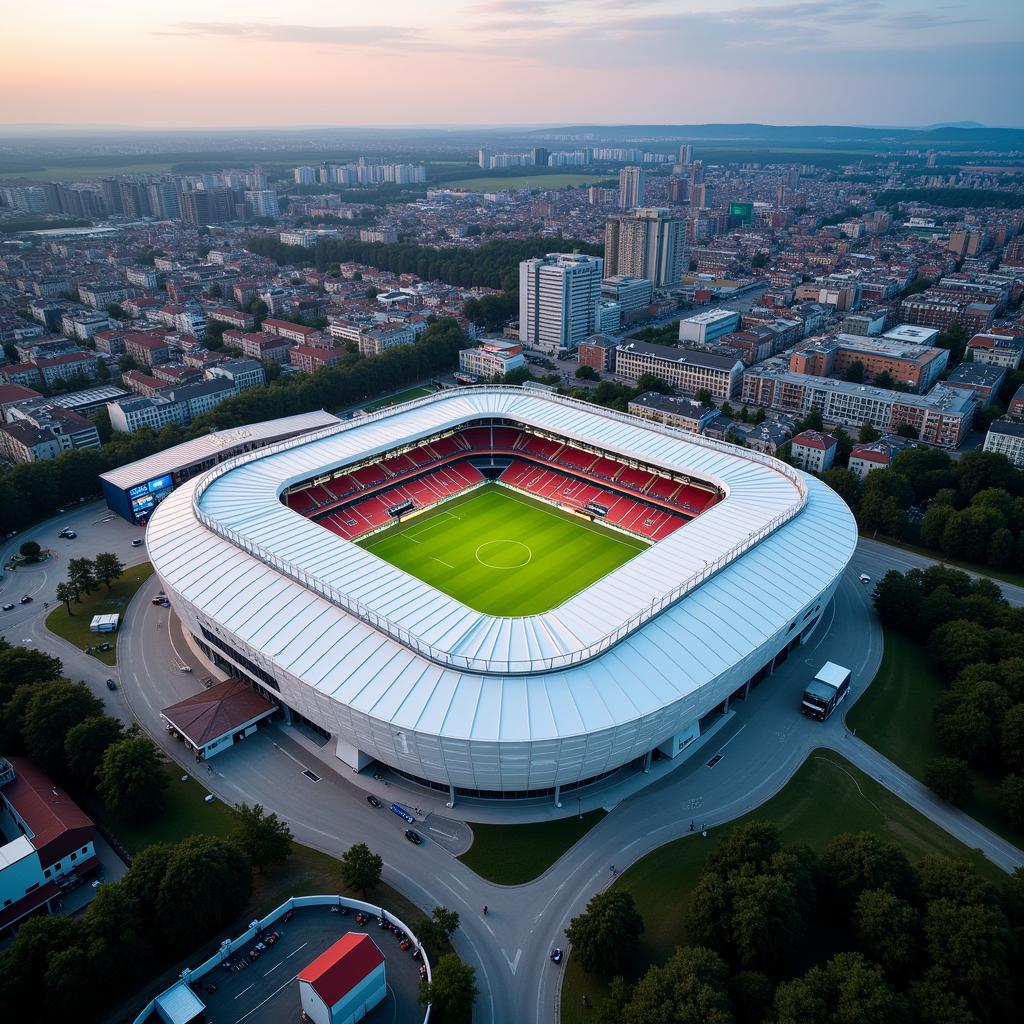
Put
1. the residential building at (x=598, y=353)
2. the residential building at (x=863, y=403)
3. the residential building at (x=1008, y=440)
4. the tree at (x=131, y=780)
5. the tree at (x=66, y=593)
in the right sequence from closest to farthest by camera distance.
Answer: the tree at (x=131, y=780), the tree at (x=66, y=593), the residential building at (x=1008, y=440), the residential building at (x=863, y=403), the residential building at (x=598, y=353)

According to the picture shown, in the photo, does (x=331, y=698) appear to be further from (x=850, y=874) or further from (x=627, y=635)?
(x=850, y=874)

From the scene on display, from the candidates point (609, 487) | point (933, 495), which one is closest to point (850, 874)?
point (609, 487)

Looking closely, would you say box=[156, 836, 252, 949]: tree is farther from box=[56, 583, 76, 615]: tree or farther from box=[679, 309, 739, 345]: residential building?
box=[679, 309, 739, 345]: residential building

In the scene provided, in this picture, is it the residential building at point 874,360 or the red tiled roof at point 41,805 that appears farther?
the residential building at point 874,360

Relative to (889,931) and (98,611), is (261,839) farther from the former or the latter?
(98,611)

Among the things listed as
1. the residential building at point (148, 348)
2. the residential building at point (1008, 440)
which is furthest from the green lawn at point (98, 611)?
the residential building at point (1008, 440)

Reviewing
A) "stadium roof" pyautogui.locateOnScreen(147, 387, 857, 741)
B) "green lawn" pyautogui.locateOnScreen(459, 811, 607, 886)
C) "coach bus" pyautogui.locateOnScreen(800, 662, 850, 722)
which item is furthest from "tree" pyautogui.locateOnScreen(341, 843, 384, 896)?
"coach bus" pyautogui.locateOnScreen(800, 662, 850, 722)

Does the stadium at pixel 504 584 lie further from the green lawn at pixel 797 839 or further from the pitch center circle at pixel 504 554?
the green lawn at pixel 797 839
